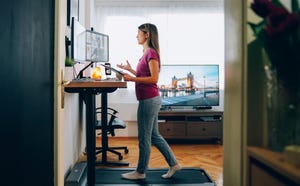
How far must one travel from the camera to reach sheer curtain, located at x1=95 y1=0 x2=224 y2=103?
5.23 metres

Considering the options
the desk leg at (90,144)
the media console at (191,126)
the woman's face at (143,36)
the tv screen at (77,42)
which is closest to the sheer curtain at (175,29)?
the media console at (191,126)

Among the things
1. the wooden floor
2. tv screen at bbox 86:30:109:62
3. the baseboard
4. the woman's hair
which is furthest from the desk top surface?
the wooden floor

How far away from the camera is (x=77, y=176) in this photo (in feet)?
9.76

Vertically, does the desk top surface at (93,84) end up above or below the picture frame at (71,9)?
below

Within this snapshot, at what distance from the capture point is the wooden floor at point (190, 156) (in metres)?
3.53

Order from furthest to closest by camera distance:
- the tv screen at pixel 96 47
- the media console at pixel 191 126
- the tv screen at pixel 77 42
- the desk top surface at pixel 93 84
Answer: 1. the media console at pixel 191 126
2. the tv screen at pixel 96 47
3. the tv screen at pixel 77 42
4. the desk top surface at pixel 93 84

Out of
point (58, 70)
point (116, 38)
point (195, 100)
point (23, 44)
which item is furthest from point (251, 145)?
point (116, 38)

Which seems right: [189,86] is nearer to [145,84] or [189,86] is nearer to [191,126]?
[191,126]

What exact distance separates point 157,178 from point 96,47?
4.85 ft

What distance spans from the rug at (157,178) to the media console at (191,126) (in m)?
1.41

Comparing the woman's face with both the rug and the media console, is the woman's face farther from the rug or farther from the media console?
the media console


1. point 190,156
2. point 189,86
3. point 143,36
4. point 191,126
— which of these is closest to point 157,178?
point 190,156

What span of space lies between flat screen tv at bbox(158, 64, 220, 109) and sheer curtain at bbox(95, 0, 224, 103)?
0.98 feet

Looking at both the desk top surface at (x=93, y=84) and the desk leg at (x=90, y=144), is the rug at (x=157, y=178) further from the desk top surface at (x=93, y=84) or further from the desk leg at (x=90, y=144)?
the desk top surface at (x=93, y=84)
